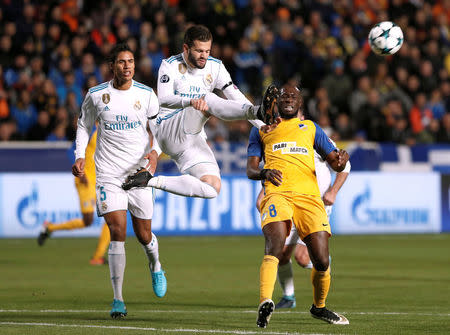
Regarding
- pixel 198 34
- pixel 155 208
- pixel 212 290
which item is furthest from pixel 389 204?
pixel 198 34

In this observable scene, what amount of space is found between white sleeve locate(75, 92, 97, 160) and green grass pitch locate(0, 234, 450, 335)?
5.08ft

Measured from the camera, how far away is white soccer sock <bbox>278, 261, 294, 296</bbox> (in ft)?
31.4

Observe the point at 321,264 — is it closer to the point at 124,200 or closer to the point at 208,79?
the point at 124,200

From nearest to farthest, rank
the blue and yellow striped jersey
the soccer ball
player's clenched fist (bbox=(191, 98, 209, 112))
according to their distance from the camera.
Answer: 1. the blue and yellow striped jersey
2. player's clenched fist (bbox=(191, 98, 209, 112))
3. the soccer ball

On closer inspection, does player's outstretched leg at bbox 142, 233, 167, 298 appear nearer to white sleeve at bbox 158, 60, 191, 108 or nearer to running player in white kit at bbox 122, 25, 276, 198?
running player in white kit at bbox 122, 25, 276, 198

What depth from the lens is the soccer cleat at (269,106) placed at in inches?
313

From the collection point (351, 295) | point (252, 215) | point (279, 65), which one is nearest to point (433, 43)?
point (279, 65)

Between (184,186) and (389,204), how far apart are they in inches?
442

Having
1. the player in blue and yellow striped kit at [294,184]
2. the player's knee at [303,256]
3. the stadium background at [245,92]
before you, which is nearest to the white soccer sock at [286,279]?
the player's knee at [303,256]

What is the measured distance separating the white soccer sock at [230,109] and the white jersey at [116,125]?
2.75ft

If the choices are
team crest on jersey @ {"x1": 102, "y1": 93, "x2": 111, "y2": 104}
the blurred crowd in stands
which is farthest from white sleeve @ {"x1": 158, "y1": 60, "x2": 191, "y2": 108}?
the blurred crowd in stands

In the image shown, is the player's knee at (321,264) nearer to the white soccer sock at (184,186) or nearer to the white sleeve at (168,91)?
the white soccer sock at (184,186)

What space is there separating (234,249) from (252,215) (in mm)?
2257

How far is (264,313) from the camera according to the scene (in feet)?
23.7
